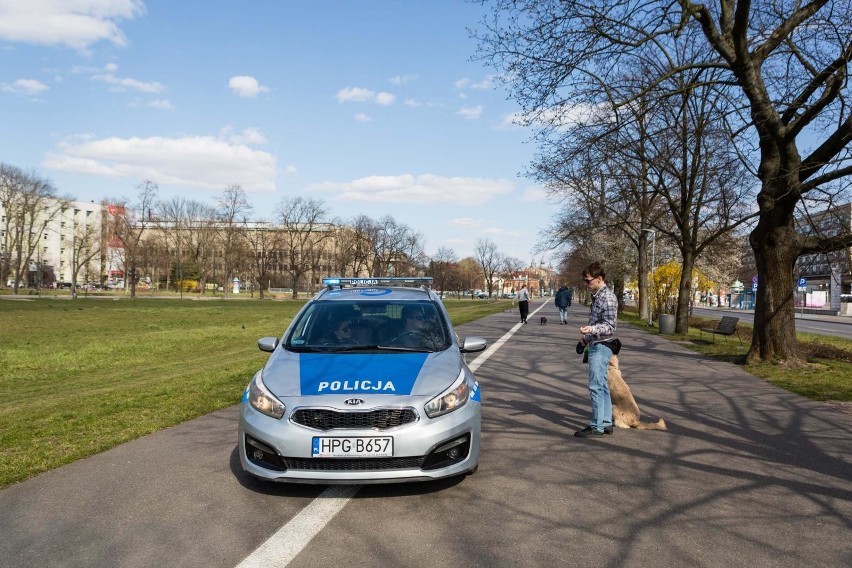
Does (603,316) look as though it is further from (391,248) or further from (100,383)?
(391,248)

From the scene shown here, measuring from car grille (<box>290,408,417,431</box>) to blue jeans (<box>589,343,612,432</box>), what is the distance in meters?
2.78

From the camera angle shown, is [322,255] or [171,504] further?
[322,255]

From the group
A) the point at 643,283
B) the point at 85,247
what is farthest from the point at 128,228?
the point at 643,283

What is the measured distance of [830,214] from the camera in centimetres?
1347

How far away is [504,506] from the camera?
14.8ft

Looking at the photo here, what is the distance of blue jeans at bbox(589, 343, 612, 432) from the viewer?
6.73 metres

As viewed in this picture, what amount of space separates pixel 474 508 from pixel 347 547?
1.05 meters

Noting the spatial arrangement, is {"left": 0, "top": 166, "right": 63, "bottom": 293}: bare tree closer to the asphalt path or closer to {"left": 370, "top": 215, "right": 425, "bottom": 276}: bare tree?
{"left": 370, "top": 215, "right": 425, "bottom": 276}: bare tree

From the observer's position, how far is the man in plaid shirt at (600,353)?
6.71 meters

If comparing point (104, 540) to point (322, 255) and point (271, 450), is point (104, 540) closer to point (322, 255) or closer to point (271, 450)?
point (271, 450)

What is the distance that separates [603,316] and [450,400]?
99.5 inches

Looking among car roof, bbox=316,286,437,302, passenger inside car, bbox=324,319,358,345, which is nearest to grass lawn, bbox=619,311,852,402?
car roof, bbox=316,286,437,302

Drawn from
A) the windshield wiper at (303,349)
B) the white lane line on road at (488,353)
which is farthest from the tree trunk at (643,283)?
the windshield wiper at (303,349)

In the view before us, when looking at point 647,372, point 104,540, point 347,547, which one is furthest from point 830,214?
point 104,540
